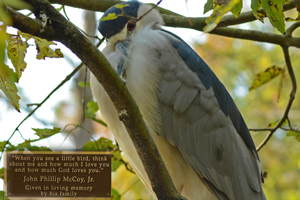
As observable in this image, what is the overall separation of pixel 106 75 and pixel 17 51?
63cm

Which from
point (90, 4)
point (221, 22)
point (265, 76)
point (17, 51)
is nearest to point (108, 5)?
point (90, 4)

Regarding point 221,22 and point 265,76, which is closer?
point 221,22

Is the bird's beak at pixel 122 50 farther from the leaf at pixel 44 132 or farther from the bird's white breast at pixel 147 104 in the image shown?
the leaf at pixel 44 132

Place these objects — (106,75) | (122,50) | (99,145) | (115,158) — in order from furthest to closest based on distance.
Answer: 1. (115,158)
2. (99,145)
3. (122,50)
4. (106,75)

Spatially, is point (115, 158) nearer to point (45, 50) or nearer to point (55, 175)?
point (55, 175)

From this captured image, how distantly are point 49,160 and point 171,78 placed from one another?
105cm

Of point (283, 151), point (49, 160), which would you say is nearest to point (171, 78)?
point (49, 160)

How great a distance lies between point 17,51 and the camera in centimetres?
160

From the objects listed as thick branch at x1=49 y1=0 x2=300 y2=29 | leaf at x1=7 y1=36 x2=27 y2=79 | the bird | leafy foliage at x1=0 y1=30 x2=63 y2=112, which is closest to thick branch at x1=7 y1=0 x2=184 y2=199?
leafy foliage at x1=0 y1=30 x2=63 y2=112

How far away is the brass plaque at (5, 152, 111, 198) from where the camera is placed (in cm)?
212

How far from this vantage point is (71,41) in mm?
1150

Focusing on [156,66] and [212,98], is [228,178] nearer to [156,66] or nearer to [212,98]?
[212,98]

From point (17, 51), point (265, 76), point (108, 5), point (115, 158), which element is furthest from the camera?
point (265, 76)

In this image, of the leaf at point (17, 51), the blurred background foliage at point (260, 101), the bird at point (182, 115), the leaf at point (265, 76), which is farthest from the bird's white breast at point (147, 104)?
the blurred background foliage at point (260, 101)
